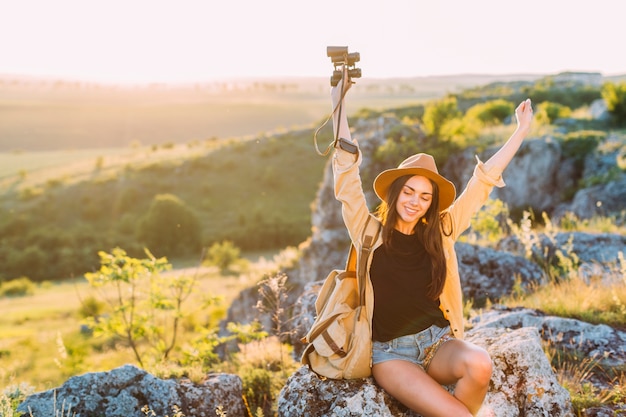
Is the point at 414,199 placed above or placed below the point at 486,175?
below

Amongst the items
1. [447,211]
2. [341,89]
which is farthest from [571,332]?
A: [341,89]

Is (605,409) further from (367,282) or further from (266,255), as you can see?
(266,255)

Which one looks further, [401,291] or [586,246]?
[586,246]

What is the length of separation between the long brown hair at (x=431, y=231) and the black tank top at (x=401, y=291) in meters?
0.06

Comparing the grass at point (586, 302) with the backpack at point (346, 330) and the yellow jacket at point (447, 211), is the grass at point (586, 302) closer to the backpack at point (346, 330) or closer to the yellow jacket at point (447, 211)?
the yellow jacket at point (447, 211)

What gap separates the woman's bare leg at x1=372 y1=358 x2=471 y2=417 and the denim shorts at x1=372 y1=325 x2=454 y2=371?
3.2 inches

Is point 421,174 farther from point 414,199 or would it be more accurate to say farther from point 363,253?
point 363,253

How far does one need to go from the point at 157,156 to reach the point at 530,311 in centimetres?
7550

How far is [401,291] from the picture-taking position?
4.06 meters

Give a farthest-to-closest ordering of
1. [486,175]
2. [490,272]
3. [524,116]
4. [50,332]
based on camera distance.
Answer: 1. [50,332]
2. [490,272]
3. [524,116]
4. [486,175]

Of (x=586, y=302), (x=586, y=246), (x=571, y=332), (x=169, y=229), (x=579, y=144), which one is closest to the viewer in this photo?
(x=571, y=332)

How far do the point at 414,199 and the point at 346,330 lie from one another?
1026mm

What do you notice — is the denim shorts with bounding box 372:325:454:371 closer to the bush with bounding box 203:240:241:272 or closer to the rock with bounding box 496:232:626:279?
Result: the rock with bounding box 496:232:626:279

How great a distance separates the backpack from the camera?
→ 3.89 metres
